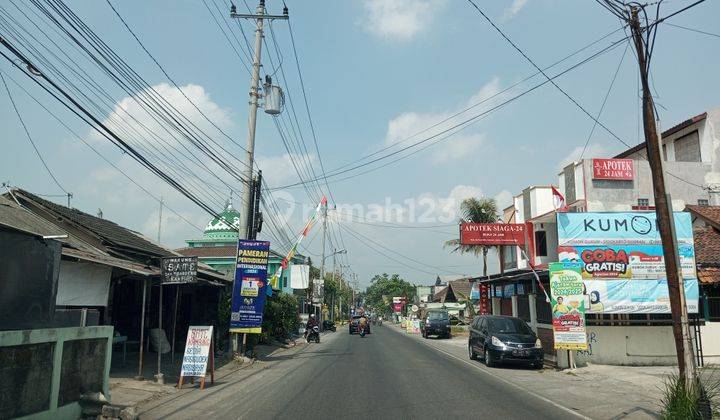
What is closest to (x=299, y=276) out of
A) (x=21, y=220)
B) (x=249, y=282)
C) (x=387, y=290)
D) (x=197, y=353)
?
(x=249, y=282)

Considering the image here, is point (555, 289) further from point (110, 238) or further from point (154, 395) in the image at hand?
point (110, 238)

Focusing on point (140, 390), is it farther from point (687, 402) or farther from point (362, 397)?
point (687, 402)

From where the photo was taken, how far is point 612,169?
91.9 ft

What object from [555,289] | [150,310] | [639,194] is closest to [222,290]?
[150,310]

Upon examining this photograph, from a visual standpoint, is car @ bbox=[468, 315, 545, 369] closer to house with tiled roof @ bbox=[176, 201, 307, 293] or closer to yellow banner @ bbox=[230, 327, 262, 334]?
yellow banner @ bbox=[230, 327, 262, 334]

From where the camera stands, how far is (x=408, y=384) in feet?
43.6

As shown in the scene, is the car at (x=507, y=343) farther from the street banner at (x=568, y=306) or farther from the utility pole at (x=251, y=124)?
the utility pole at (x=251, y=124)

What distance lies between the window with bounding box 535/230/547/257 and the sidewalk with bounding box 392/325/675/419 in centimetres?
1126

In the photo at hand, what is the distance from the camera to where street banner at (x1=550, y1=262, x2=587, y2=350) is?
17562mm

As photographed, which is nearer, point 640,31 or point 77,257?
point 640,31

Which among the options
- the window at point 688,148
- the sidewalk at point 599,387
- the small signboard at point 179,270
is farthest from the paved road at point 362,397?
the window at point 688,148

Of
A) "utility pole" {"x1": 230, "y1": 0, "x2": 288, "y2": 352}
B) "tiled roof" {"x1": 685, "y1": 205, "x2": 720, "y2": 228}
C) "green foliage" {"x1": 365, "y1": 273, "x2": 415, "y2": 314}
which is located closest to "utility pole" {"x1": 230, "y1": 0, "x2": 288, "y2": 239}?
"utility pole" {"x1": 230, "y1": 0, "x2": 288, "y2": 352}

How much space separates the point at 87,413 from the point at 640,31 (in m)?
12.2

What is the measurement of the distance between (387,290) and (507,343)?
112 m
